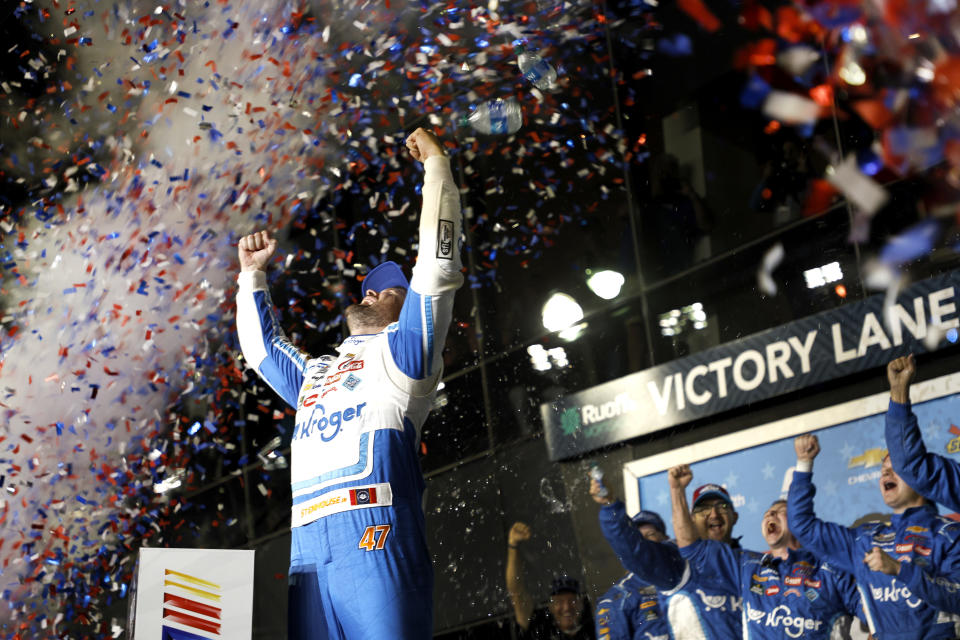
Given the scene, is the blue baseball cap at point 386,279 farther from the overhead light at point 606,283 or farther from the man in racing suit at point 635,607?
the overhead light at point 606,283

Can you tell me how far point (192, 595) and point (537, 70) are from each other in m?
3.63

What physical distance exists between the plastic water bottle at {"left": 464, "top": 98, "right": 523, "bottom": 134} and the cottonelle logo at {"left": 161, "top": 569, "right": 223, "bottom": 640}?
326 cm

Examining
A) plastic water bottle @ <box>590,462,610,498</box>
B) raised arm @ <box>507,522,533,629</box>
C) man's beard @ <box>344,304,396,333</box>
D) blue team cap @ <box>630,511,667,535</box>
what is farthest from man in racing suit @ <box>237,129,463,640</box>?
raised arm @ <box>507,522,533,629</box>

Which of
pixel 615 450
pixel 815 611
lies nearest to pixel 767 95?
pixel 815 611

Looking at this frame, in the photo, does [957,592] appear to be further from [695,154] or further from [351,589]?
[695,154]

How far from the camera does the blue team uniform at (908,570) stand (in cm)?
377

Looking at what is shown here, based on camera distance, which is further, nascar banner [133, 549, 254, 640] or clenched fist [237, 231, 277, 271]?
clenched fist [237, 231, 277, 271]

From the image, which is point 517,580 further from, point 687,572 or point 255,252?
point 255,252

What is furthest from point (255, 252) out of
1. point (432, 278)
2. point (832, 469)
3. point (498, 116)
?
point (832, 469)

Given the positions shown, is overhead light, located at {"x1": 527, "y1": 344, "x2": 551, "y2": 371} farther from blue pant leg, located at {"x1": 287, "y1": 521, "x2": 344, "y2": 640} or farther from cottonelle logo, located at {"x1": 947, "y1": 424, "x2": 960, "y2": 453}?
blue pant leg, located at {"x1": 287, "y1": 521, "x2": 344, "y2": 640}

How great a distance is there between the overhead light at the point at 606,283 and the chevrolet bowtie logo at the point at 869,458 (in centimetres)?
189

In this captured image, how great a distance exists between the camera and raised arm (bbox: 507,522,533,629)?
5.55 meters

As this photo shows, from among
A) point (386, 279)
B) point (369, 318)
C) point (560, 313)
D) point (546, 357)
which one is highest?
point (560, 313)

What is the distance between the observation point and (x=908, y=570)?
3922 mm
